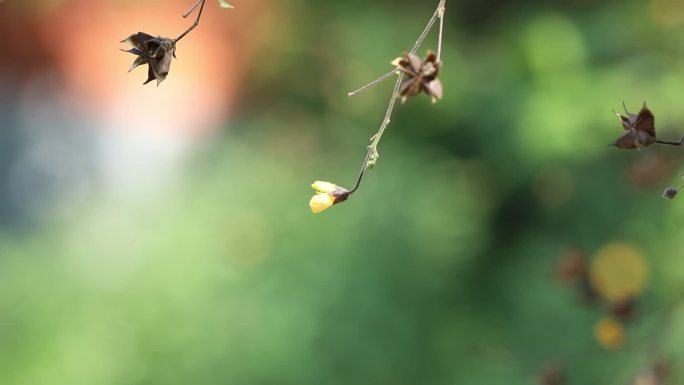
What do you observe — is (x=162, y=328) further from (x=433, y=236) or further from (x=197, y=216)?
(x=433, y=236)

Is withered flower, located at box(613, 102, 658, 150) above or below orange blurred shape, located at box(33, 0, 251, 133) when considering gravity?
below

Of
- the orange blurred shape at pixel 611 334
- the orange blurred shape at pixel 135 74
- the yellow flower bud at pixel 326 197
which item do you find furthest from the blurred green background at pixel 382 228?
the yellow flower bud at pixel 326 197

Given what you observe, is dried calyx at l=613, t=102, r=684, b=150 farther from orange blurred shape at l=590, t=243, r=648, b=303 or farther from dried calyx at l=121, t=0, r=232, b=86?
orange blurred shape at l=590, t=243, r=648, b=303

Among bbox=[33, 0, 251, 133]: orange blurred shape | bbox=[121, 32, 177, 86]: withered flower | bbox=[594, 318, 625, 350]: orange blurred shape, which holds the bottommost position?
bbox=[594, 318, 625, 350]: orange blurred shape

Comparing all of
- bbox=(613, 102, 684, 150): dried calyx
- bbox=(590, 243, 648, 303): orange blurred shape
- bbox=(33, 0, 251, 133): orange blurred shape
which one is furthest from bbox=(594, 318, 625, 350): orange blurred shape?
bbox=(33, 0, 251, 133): orange blurred shape

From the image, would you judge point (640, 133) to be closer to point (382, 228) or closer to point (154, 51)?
point (154, 51)
